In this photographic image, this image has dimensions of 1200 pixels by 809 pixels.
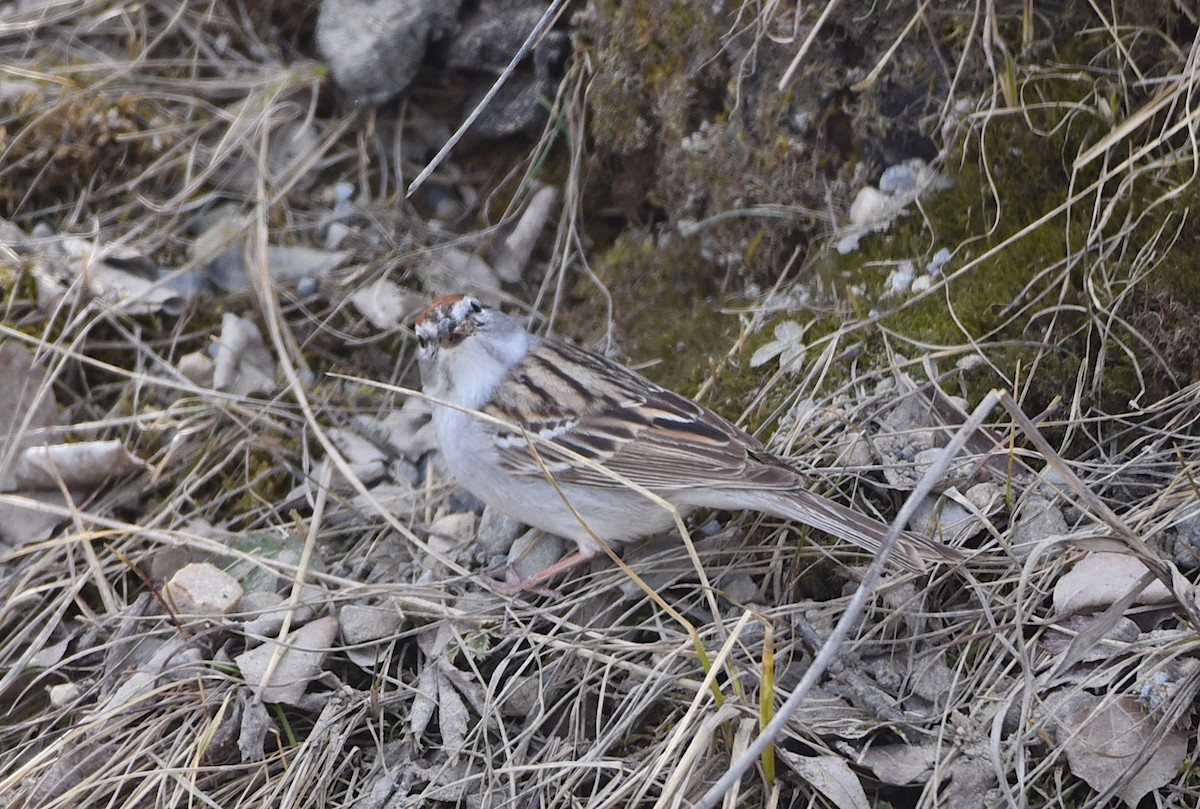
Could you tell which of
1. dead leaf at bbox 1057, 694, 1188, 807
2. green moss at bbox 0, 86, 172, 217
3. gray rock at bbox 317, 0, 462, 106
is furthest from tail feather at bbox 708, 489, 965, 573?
green moss at bbox 0, 86, 172, 217

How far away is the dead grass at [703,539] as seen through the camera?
2574mm

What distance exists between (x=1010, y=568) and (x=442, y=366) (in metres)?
1.78

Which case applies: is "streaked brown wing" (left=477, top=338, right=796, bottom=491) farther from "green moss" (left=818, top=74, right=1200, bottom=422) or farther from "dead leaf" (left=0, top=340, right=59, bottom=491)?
"dead leaf" (left=0, top=340, right=59, bottom=491)

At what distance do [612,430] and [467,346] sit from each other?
0.55 metres

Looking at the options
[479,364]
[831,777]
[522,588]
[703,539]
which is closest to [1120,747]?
[831,777]

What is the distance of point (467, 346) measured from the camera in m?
3.61

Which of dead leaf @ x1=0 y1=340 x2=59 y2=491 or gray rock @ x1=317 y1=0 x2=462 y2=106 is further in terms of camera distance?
gray rock @ x1=317 y1=0 x2=462 y2=106

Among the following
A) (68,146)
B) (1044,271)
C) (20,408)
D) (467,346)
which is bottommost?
(20,408)

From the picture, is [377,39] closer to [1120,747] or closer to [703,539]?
[703,539]

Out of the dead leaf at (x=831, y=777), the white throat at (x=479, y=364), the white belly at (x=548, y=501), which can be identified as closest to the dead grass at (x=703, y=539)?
the dead leaf at (x=831, y=777)

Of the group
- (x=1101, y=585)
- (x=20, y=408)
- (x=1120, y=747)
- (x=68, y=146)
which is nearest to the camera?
(x=1120, y=747)

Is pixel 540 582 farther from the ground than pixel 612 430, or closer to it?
closer to it

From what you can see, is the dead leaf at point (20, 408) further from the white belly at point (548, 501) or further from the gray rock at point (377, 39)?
the gray rock at point (377, 39)

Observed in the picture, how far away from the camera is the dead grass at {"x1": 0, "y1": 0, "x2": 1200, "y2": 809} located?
8.45 feet
